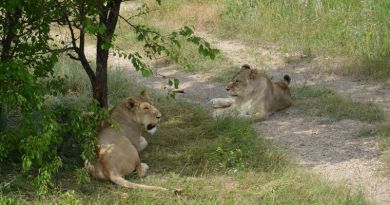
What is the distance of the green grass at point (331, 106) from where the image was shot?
22.5ft

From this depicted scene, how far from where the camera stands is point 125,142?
537 cm

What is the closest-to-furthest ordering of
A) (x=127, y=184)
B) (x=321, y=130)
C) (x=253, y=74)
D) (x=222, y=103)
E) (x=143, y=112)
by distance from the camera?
(x=127, y=184), (x=143, y=112), (x=321, y=130), (x=253, y=74), (x=222, y=103)

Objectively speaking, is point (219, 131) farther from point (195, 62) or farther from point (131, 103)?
point (195, 62)

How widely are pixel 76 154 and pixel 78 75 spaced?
2317mm

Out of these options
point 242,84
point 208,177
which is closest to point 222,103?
point 242,84

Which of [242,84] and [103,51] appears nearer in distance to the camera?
[103,51]

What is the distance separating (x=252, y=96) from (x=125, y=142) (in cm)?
239

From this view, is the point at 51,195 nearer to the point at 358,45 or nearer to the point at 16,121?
the point at 16,121

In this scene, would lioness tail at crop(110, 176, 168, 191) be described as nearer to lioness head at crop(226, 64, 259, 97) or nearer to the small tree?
the small tree

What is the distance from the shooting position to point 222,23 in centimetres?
1077

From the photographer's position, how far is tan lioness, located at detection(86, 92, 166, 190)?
16.8ft

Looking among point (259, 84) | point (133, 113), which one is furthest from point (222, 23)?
point (133, 113)

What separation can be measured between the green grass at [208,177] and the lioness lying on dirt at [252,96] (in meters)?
0.83

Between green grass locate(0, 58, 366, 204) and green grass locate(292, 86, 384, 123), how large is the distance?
1.08 metres
